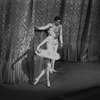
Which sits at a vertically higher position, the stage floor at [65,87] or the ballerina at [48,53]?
the ballerina at [48,53]

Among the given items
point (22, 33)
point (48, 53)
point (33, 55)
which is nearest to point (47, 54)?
point (48, 53)

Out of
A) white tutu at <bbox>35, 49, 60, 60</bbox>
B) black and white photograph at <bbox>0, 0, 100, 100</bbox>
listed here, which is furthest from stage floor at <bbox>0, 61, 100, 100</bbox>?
white tutu at <bbox>35, 49, 60, 60</bbox>

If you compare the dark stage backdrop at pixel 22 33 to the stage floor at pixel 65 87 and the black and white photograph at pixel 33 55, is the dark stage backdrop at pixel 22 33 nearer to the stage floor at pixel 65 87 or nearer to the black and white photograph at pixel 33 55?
the black and white photograph at pixel 33 55

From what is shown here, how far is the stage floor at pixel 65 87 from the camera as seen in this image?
110 inches

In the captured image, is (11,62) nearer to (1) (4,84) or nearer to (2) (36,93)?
(1) (4,84)

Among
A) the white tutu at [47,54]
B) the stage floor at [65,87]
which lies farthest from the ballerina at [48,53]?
the stage floor at [65,87]

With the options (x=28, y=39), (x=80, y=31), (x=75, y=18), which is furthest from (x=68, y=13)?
(x=28, y=39)

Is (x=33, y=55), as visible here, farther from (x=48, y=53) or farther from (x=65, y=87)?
(x=65, y=87)

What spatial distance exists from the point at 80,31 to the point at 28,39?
4.76 feet

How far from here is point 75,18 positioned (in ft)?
14.9

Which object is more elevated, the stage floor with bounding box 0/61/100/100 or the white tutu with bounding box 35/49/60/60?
the white tutu with bounding box 35/49/60/60

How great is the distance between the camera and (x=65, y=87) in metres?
3.54

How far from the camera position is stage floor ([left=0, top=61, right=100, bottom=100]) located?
9.19ft

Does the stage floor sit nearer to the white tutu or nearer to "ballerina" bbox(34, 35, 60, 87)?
"ballerina" bbox(34, 35, 60, 87)
